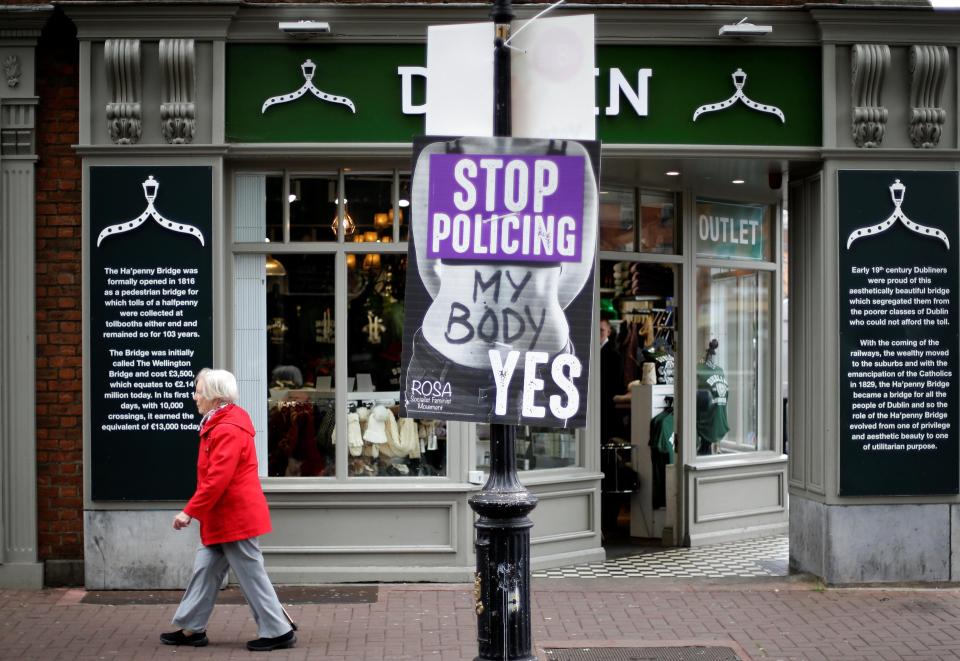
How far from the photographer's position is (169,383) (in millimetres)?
9039

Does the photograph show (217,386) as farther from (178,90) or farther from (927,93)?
(927,93)

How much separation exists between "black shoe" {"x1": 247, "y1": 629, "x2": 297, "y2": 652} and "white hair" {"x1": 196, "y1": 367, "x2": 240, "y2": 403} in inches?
57.9

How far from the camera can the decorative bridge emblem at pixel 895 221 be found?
925cm

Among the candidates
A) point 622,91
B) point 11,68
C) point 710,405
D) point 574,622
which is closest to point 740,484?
point 710,405

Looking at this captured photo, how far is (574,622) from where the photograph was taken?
26.9 feet

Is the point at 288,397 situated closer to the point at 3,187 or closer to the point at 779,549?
the point at 3,187

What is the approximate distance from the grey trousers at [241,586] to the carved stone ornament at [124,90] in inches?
133

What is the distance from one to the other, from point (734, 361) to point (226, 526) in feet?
20.0

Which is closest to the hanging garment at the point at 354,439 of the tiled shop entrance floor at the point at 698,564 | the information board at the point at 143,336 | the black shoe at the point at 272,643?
the information board at the point at 143,336

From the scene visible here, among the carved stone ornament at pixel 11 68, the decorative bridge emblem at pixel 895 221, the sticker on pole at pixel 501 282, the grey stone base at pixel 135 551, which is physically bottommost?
the grey stone base at pixel 135 551

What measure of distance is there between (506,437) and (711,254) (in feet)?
20.4

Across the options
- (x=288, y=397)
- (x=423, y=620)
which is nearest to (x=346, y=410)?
(x=288, y=397)

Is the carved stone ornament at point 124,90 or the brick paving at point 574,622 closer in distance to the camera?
the brick paving at point 574,622

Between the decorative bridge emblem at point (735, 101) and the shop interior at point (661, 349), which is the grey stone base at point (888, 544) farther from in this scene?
the decorative bridge emblem at point (735, 101)
